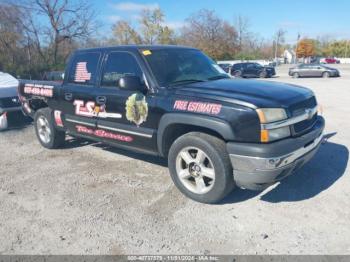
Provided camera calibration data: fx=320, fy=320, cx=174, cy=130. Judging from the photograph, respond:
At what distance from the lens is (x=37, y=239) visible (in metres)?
3.28

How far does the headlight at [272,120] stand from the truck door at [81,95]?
262 cm

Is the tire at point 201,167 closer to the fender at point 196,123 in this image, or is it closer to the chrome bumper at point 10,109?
the fender at point 196,123

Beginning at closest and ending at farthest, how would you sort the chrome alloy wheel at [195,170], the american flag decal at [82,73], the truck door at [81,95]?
the chrome alloy wheel at [195,170]
the truck door at [81,95]
the american flag decal at [82,73]

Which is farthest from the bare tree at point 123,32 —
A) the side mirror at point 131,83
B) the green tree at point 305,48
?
the green tree at point 305,48

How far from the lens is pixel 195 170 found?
12.8 feet

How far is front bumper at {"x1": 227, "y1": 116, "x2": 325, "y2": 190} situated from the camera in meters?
3.29

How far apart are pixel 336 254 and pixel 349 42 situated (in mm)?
115650

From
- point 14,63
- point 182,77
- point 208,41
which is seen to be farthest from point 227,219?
point 208,41

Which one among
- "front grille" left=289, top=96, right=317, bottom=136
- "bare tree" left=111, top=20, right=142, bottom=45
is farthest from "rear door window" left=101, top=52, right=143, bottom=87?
"bare tree" left=111, top=20, right=142, bottom=45

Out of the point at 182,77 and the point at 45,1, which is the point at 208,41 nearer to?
the point at 45,1

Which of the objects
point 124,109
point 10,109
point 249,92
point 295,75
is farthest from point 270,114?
point 295,75

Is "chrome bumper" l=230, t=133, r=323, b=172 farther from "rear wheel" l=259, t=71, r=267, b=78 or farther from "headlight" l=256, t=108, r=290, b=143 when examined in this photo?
"rear wheel" l=259, t=71, r=267, b=78

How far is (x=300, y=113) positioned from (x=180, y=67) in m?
1.76

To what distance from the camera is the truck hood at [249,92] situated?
3.47 m
